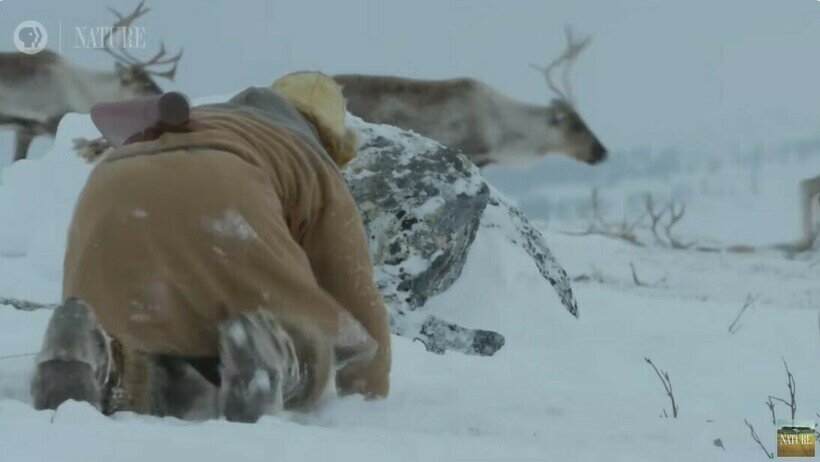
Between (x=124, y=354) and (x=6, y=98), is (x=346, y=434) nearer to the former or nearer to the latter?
(x=124, y=354)

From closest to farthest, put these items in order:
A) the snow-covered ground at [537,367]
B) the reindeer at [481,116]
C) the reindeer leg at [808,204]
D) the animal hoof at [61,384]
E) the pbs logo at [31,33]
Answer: the snow-covered ground at [537,367], the animal hoof at [61,384], the pbs logo at [31,33], the reindeer leg at [808,204], the reindeer at [481,116]

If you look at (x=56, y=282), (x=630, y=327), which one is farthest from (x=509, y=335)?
(x=56, y=282)

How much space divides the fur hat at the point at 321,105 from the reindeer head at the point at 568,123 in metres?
3.79

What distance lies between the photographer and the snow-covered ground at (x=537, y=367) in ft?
4.81

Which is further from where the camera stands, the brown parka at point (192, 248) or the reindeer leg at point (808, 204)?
the reindeer leg at point (808, 204)

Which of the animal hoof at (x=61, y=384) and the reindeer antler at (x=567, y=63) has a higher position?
the animal hoof at (x=61, y=384)

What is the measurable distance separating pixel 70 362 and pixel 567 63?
5.12m

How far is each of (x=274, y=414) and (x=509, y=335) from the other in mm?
1980

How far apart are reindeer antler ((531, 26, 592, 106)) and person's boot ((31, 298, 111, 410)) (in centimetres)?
458

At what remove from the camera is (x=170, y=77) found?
240 inches

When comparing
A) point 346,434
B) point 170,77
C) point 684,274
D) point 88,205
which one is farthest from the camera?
point 170,77

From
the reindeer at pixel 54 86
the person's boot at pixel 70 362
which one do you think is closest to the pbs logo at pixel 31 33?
the reindeer at pixel 54 86

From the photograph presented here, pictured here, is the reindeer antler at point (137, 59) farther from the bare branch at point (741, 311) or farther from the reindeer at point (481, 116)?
the bare branch at point (741, 311)

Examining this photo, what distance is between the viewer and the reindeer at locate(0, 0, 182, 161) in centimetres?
660
